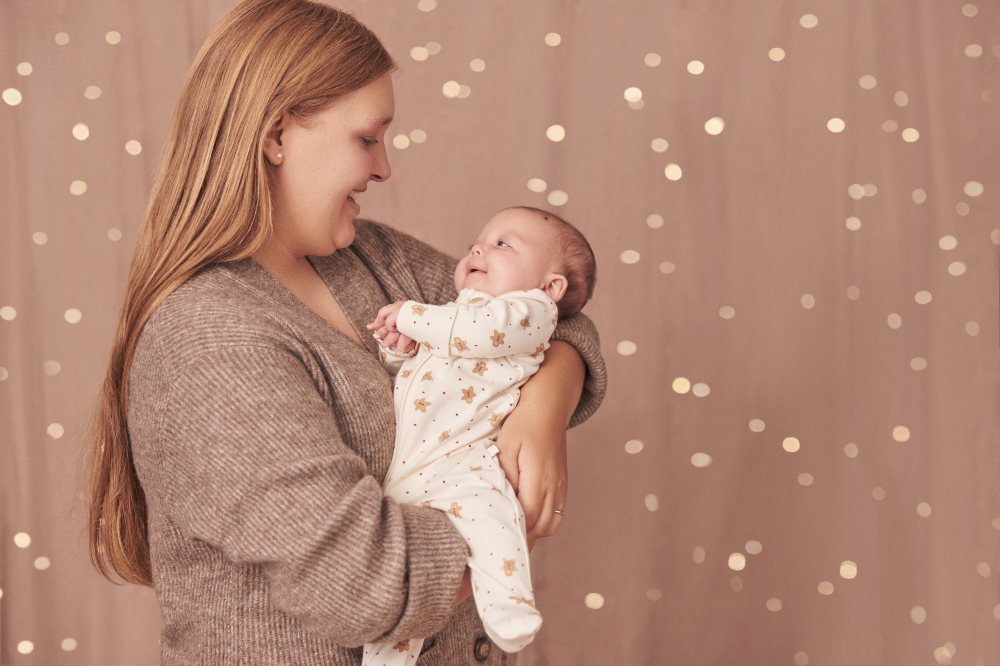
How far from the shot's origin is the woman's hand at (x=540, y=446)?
50.3 inches

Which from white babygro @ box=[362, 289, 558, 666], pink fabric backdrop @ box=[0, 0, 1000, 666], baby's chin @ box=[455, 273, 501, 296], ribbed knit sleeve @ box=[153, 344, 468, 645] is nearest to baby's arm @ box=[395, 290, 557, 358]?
white babygro @ box=[362, 289, 558, 666]

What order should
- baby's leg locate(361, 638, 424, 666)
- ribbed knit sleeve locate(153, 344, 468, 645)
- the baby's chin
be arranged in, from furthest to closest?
the baby's chin → baby's leg locate(361, 638, 424, 666) → ribbed knit sleeve locate(153, 344, 468, 645)

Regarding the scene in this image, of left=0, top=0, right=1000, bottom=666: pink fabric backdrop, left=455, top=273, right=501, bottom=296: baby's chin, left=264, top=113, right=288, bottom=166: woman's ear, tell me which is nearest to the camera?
left=264, top=113, right=288, bottom=166: woman's ear

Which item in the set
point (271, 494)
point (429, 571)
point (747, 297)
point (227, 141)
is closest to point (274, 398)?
point (271, 494)

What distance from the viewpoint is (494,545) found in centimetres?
116

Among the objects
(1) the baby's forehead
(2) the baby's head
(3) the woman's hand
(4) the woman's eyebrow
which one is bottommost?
(3) the woman's hand

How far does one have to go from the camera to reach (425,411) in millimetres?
1285

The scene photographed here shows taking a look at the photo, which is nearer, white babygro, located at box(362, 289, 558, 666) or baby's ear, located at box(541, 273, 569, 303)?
white babygro, located at box(362, 289, 558, 666)

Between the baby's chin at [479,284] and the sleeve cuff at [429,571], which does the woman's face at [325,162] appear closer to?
the baby's chin at [479,284]

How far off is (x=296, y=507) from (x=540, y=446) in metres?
0.37

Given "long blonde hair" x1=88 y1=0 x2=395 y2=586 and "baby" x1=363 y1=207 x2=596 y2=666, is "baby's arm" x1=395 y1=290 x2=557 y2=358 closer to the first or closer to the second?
"baby" x1=363 y1=207 x2=596 y2=666

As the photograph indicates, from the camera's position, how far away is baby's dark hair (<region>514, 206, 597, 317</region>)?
1.53m

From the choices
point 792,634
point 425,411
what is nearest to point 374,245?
point 425,411

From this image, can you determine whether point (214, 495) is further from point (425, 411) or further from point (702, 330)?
point (702, 330)
